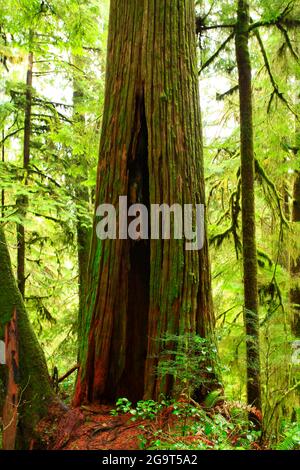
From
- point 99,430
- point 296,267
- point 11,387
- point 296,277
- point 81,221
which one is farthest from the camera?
point 296,267

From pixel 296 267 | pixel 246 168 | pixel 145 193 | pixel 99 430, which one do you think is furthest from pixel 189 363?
pixel 296 267

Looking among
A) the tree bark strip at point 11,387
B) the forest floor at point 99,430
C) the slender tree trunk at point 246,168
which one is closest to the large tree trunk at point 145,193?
the forest floor at point 99,430

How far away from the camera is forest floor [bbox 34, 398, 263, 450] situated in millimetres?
3146

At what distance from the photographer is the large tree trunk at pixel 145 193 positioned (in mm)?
3816

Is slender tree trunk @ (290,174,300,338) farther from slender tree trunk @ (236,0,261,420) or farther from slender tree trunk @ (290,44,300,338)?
slender tree trunk @ (236,0,261,420)

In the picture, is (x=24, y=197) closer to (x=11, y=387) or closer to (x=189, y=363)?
(x=11, y=387)

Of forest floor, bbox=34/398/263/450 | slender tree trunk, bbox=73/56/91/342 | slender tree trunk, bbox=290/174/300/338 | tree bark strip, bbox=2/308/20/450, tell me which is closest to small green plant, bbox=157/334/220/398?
forest floor, bbox=34/398/263/450

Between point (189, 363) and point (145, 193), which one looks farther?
point (145, 193)

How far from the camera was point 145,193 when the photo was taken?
405cm

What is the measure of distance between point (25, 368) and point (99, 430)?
2.67 feet

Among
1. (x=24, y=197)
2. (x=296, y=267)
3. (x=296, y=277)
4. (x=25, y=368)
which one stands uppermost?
(x=24, y=197)

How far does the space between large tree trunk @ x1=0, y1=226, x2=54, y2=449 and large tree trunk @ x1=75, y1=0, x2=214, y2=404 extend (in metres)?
0.44

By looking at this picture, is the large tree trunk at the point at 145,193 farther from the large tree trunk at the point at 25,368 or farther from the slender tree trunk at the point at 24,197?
the slender tree trunk at the point at 24,197

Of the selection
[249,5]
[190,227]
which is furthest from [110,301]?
[249,5]
